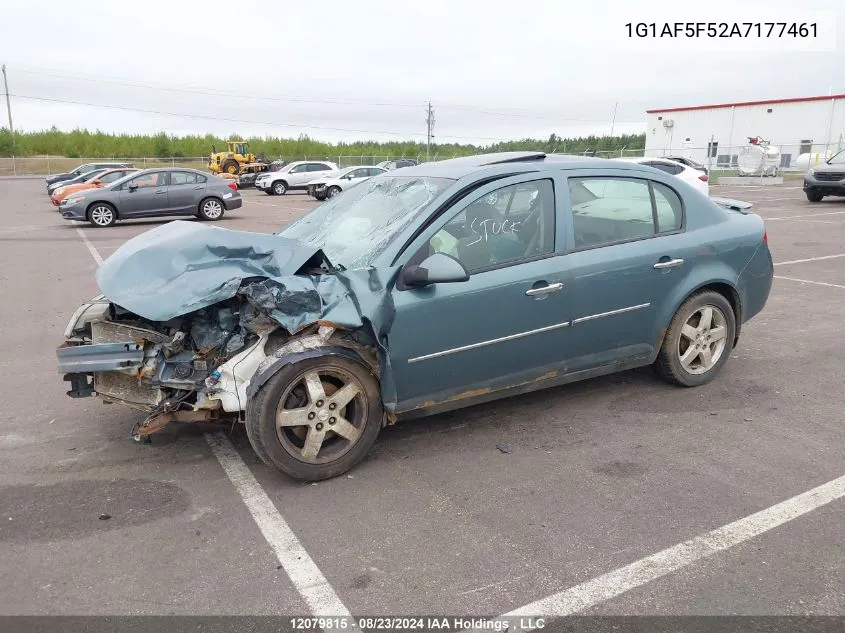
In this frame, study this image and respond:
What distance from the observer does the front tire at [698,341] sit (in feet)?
16.1

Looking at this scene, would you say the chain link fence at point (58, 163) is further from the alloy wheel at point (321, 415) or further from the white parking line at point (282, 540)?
the alloy wheel at point (321, 415)

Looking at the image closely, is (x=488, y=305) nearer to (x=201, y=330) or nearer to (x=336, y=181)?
(x=201, y=330)

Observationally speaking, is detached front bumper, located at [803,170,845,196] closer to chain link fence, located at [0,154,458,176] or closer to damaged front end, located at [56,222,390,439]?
damaged front end, located at [56,222,390,439]

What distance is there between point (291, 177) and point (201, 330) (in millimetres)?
31687

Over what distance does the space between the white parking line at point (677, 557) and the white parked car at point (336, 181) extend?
26226 mm

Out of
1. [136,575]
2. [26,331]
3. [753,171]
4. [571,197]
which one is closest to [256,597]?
[136,575]

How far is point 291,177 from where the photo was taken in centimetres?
3425

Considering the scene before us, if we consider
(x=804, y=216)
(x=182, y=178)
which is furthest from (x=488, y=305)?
(x=182, y=178)

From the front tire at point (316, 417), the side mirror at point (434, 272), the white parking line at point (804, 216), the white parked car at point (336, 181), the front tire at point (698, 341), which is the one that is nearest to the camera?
the front tire at point (316, 417)

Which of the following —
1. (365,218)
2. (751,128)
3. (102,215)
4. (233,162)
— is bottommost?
(102,215)

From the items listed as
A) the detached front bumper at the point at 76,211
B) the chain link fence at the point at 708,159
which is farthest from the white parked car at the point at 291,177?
the detached front bumper at the point at 76,211

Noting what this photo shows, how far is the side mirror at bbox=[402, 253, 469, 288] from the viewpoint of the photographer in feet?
12.3

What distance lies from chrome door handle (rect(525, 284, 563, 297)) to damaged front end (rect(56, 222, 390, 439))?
1.01m

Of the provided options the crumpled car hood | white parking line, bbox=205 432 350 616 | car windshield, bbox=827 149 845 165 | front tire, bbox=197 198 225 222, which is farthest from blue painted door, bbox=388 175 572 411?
car windshield, bbox=827 149 845 165
